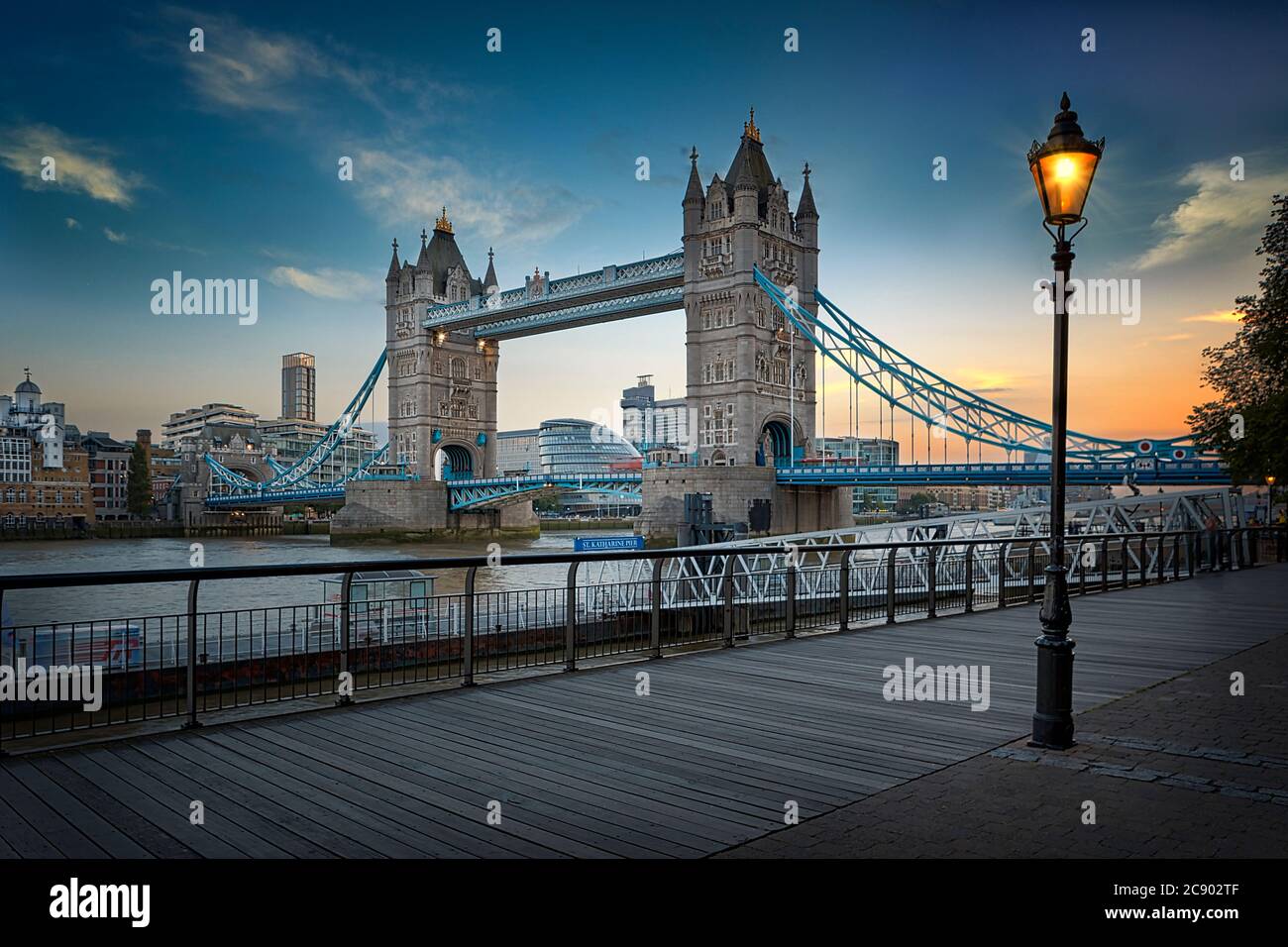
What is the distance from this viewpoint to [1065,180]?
5.47 meters

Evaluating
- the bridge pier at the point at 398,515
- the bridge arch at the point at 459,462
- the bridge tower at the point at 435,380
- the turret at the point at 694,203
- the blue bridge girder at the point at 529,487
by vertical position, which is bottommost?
the bridge pier at the point at 398,515

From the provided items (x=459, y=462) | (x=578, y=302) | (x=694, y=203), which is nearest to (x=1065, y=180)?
(x=694, y=203)

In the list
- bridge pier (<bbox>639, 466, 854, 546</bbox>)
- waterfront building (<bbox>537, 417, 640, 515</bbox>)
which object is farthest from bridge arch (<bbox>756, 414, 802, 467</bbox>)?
waterfront building (<bbox>537, 417, 640, 515</bbox>)

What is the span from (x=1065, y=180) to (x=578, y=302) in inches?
2506

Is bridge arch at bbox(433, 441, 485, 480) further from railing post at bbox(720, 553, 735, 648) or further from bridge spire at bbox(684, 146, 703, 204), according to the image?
railing post at bbox(720, 553, 735, 648)

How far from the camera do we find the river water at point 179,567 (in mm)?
26516

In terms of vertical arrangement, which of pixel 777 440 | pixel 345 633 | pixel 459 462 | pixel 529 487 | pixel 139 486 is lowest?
pixel 345 633

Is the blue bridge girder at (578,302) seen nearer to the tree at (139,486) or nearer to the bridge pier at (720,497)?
the bridge pier at (720,497)

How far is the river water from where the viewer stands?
26516mm

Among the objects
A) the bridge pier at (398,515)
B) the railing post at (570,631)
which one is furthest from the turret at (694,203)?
the railing post at (570,631)

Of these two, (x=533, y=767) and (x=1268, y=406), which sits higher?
(x=1268, y=406)

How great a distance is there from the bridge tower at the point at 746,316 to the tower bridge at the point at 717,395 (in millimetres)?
99

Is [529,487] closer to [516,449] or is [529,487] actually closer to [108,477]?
[108,477]

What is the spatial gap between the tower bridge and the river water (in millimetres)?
6133
